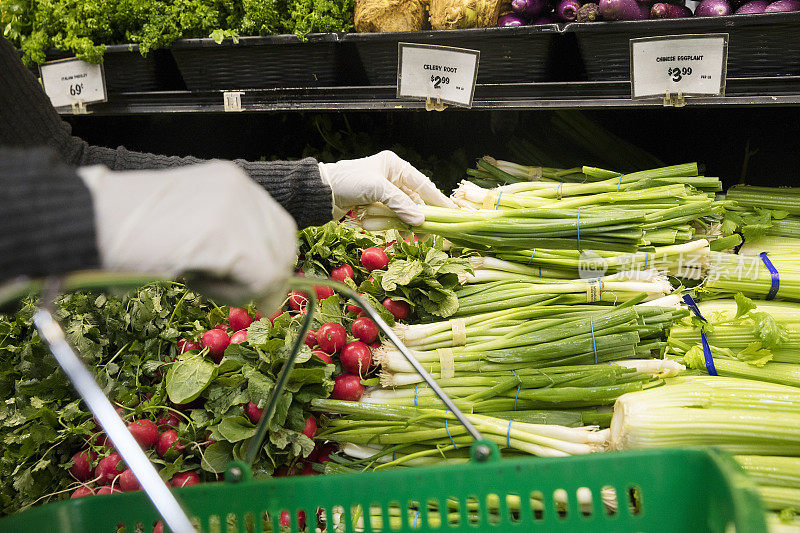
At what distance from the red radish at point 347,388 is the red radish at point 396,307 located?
245mm

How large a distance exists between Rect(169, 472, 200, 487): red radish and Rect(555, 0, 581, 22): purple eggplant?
1.82 metres

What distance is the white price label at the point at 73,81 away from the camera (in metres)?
2.25

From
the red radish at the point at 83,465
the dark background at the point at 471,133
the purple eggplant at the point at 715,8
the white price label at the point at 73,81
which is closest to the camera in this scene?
the red radish at the point at 83,465

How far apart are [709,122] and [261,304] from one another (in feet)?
7.64

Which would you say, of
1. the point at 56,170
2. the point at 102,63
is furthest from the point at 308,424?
the point at 102,63

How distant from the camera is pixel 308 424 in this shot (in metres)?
1.70

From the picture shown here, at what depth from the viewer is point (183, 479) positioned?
5.34 ft

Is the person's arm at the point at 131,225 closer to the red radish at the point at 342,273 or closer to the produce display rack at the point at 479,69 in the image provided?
the red radish at the point at 342,273

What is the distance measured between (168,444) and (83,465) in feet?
0.86

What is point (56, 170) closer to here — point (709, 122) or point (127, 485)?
point (127, 485)

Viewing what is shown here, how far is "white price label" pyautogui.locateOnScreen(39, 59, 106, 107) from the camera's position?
225cm

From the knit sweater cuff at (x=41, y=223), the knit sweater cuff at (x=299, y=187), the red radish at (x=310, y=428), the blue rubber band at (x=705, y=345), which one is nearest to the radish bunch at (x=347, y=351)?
the red radish at (x=310, y=428)

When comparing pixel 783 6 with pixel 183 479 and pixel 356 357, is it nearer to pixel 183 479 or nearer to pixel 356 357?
pixel 356 357

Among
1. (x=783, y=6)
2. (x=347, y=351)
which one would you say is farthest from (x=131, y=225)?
(x=783, y=6)
